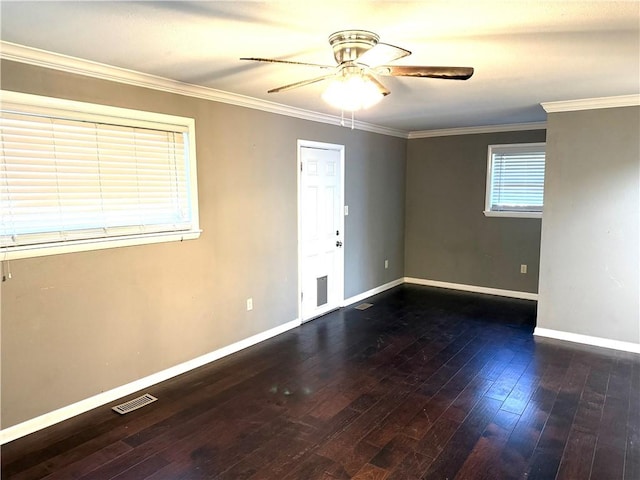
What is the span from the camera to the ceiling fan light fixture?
206 centimetres

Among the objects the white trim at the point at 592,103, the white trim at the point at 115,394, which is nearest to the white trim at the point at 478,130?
the white trim at the point at 592,103

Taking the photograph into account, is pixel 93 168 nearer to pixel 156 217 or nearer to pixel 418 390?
Result: pixel 156 217

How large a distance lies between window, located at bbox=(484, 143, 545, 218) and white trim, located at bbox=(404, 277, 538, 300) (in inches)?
42.1

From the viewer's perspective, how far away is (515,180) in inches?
227

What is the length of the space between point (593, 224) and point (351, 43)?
3.20m

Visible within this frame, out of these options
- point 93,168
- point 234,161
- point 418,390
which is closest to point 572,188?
point 418,390

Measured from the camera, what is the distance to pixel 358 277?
571cm

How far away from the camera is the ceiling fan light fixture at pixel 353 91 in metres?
2.06

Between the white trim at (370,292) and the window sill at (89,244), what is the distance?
2.55 meters

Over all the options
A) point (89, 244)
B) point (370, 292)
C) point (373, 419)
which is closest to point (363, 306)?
point (370, 292)

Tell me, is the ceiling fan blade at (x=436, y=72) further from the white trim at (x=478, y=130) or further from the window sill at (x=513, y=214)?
the window sill at (x=513, y=214)

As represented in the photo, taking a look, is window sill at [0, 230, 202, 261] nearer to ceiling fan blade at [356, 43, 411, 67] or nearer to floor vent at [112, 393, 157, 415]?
floor vent at [112, 393, 157, 415]

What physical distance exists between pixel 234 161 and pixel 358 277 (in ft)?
8.43

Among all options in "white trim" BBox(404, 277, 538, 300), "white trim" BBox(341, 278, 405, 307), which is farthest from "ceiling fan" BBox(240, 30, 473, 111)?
"white trim" BBox(404, 277, 538, 300)
